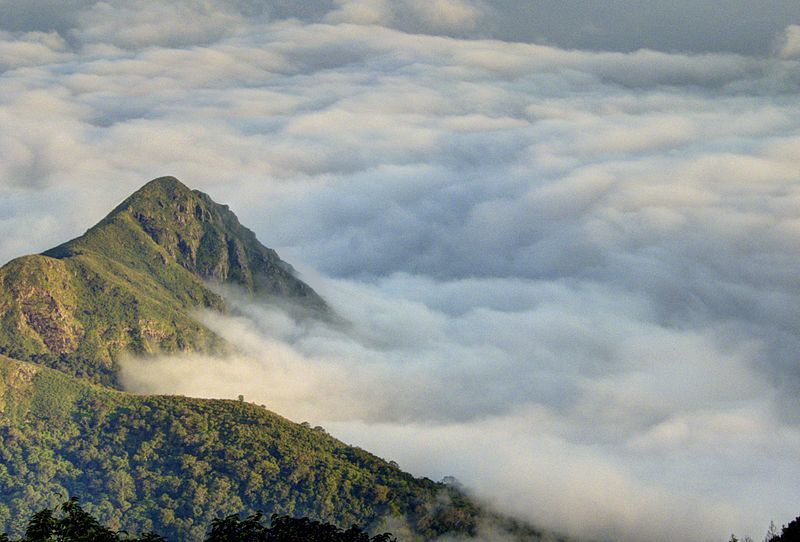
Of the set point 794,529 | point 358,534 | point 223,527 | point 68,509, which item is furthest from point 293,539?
point 794,529

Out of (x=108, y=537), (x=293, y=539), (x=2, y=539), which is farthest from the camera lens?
(x=293, y=539)

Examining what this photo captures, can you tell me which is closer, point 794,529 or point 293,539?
point 293,539

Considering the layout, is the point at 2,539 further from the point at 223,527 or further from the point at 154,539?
the point at 223,527

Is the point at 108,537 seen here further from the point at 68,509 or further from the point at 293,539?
the point at 293,539

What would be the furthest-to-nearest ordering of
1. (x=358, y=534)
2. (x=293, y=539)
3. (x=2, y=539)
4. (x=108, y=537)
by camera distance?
(x=358, y=534)
(x=293, y=539)
(x=108, y=537)
(x=2, y=539)

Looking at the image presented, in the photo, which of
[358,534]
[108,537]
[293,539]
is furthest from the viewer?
[358,534]

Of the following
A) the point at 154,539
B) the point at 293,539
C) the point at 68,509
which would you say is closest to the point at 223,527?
the point at 293,539

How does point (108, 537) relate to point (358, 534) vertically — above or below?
below

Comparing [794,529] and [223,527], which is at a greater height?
[794,529]

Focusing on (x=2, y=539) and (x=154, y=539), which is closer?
(x=2, y=539)
